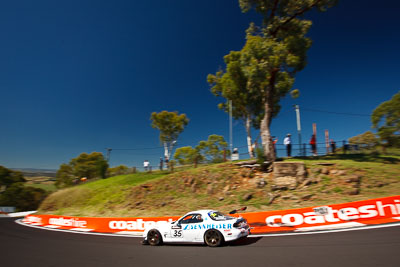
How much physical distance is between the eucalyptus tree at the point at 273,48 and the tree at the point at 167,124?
23108mm

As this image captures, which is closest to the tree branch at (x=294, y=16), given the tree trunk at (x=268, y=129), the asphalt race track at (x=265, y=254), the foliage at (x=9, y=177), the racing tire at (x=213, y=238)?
the tree trunk at (x=268, y=129)

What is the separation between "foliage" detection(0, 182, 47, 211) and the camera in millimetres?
39438

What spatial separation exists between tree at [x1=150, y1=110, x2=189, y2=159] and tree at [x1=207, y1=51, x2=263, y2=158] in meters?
11.3

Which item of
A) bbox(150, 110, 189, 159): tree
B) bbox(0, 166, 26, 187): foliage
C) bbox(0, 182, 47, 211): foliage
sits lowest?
bbox(0, 182, 47, 211): foliage

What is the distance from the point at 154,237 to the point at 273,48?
52.3 ft

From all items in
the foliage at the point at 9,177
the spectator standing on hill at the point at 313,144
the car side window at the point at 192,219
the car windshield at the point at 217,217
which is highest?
the spectator standing on hill at the point at 313,144

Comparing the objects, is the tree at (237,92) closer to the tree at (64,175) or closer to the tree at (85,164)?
the tree at (85,164)

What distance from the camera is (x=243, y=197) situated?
1563 cm

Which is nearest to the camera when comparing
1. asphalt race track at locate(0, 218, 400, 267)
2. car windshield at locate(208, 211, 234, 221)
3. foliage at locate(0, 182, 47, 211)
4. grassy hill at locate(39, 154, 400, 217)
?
asphalt race track at locate(0, 218, 400, 267)

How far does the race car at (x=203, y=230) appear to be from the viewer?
7.52 meters

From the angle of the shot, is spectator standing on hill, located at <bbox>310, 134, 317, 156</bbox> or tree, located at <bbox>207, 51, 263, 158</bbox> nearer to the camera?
spectator standing on hill, located at <bbox>310, 134, 317, 156</bbox>

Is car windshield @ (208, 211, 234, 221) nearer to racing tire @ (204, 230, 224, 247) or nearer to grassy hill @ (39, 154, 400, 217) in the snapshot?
racing tire @ (204, 230, 224, 247)

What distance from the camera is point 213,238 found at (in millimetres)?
7785

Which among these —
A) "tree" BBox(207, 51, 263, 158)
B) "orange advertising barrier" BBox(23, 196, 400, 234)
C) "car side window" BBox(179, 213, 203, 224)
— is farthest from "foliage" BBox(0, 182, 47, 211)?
"orange advertising barrier" BBox(23, 196, 400, 234)
